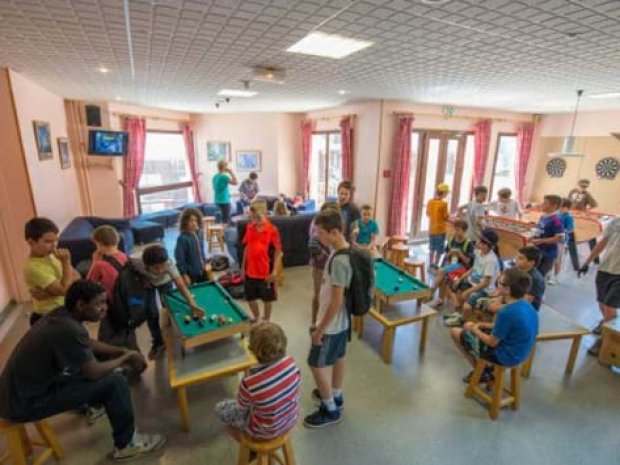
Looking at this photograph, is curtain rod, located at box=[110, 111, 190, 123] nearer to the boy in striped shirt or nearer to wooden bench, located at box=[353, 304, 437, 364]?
wooden bench, located at box=[353, 304, 437, 364]

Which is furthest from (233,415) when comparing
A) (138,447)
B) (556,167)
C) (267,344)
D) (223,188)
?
(556,167)

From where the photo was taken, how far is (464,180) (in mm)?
7348

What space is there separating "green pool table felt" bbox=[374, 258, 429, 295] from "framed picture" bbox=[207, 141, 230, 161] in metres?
6.47

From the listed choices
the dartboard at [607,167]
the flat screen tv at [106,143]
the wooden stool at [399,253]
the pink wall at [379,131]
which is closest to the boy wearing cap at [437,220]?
the wooden stool at [399,253]

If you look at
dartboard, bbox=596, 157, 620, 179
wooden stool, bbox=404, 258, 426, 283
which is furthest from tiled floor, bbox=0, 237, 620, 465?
dartboard, bbox=596, 157, 620, 179

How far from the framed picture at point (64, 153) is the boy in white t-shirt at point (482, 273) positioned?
636 cm

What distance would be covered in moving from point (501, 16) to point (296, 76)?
245cm

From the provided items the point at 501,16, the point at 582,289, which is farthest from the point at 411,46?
the point at 582,289

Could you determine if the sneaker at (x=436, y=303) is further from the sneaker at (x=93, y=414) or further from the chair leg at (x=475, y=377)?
the sneaker at (x=93, y=414)

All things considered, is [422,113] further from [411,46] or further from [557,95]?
[411,46]

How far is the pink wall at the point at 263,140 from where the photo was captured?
8523 mm

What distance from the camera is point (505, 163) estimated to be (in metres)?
A: 7.88

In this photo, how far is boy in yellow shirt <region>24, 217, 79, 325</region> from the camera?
2.20 m

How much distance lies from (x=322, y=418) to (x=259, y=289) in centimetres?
132
